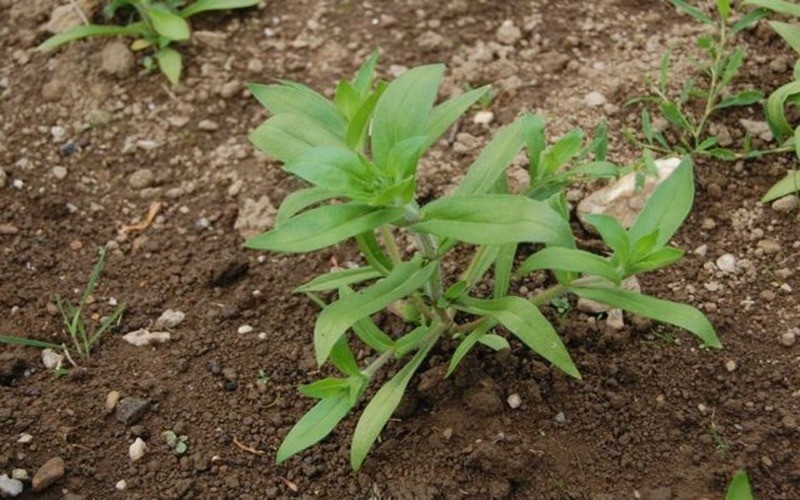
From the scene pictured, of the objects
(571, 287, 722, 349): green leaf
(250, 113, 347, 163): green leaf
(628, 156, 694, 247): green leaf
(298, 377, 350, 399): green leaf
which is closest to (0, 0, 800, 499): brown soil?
(298, 377, 350, 399): green leaf

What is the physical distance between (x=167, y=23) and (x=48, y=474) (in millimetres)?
2043

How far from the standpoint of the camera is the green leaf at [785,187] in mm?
3252

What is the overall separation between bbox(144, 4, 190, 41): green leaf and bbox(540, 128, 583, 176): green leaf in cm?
182

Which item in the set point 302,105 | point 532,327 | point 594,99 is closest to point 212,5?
point 302,105

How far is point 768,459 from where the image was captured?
271cm

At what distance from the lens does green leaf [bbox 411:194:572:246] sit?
7.55 ft

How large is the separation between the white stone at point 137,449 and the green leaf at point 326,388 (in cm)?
59

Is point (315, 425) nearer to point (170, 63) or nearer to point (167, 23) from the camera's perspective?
point (170, 63)

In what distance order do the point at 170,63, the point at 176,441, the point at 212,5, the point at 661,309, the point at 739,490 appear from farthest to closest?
1. the point at 212,5
2. the point at 170,63
3. the point at 176,441
4. the point at 661,309
5. the point at 739,490

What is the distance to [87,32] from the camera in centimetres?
402

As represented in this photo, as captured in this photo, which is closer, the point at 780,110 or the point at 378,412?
the point at 378,412

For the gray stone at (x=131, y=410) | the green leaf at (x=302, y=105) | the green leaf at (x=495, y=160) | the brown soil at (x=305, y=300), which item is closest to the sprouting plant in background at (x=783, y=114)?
the brown soil at (x=305, y=300)

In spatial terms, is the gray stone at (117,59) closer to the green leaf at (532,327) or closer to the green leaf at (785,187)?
the green leaf at (532,327)

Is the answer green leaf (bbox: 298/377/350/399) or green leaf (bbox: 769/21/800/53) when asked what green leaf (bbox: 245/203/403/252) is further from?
green leaf (bbox: 769/21/800/53)
